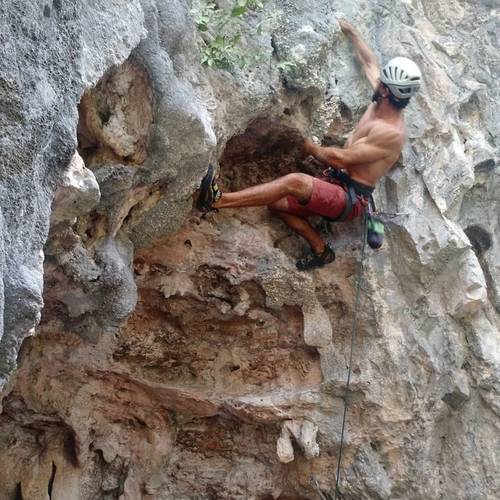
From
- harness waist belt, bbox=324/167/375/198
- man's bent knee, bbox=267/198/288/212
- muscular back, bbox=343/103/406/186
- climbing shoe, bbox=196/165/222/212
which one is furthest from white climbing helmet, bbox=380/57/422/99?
climbing shoe, bbox=196/165/222/212

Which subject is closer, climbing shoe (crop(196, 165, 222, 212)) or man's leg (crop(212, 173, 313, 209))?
climbing shoe (crop(196, 165, 222, 212))

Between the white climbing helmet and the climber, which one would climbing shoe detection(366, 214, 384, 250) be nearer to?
the climber

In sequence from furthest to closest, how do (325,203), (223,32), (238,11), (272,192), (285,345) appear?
(285,345), (325,203), (272,192), (223,32), (238,11)

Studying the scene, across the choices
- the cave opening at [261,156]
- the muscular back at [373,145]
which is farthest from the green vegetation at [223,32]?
the muscular back at [373,145]

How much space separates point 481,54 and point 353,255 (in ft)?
6.59

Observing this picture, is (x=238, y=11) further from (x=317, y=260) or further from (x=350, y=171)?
(x=317, y=260)

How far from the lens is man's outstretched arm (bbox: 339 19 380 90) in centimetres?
459

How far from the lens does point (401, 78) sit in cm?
Answer: 409

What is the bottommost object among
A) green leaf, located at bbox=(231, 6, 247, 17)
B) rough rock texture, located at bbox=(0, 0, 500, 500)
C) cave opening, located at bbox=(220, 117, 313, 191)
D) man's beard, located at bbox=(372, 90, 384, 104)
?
rough rock texture, located at bbox=(0, 0, 500, 500)

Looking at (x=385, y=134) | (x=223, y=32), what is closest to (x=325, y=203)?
(x=385, y=134)

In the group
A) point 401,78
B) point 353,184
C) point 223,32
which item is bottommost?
point 353,184

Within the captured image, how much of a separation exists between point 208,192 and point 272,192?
434 mm

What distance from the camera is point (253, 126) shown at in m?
4.14

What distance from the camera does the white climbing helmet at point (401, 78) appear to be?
409 centimetres
